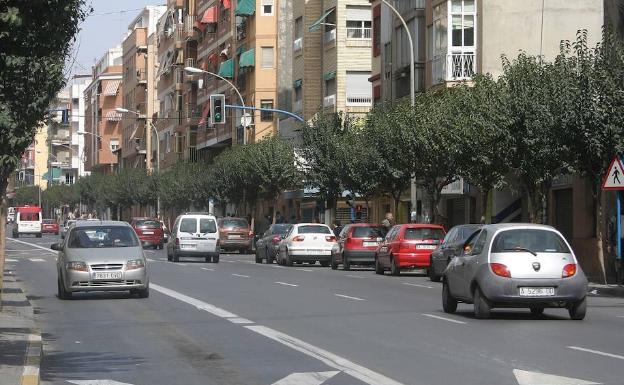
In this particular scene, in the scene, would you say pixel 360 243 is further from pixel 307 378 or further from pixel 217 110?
pixel 307 378

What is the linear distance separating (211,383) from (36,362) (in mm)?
2028

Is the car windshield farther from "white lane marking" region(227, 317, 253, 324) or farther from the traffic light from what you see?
the traffic light

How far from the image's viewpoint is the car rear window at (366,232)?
1763 inches

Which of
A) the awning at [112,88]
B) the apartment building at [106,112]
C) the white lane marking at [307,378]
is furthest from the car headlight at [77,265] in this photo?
the awning at [112,88]

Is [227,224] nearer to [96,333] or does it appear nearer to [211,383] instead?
[96,333]

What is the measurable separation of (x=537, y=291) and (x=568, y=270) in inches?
23.0

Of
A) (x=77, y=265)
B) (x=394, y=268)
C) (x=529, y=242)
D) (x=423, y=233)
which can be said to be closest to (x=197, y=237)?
(x=394, y=268)

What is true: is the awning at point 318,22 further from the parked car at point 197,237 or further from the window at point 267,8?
the parked car at point 197,237

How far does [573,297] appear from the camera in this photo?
20.9m

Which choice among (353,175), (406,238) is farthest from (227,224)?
(406,238)

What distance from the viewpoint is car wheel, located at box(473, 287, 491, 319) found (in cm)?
2109

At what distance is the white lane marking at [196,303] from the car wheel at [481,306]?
3.82 meters

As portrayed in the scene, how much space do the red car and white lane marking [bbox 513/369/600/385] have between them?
1020 inches

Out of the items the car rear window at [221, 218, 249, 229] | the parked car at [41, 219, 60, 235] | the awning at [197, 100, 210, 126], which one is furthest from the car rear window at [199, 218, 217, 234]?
the parked car at [41, 219, 60, 235]
